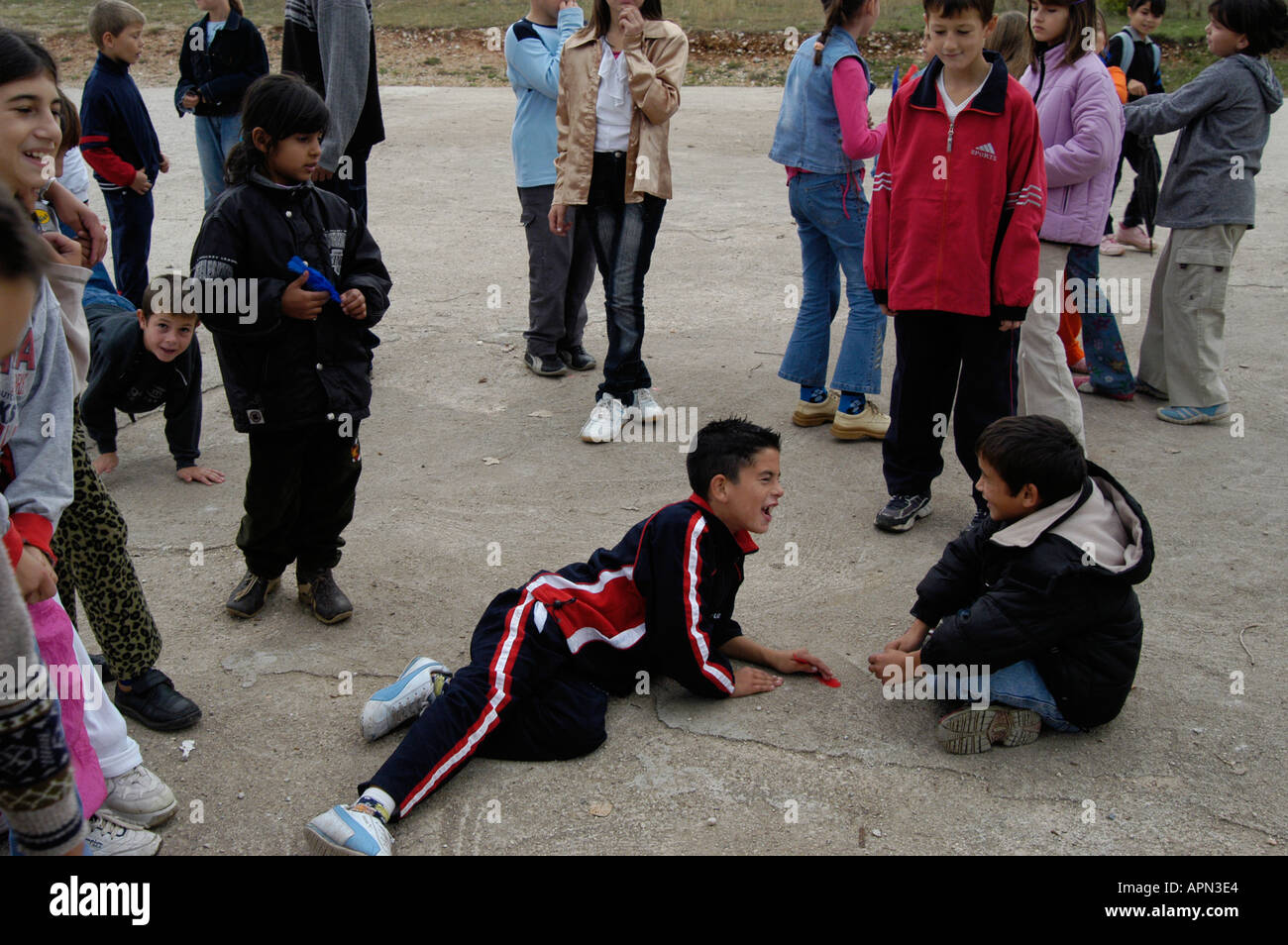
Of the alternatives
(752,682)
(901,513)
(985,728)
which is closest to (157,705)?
(752,682)

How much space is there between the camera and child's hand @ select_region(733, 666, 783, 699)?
3.40 m

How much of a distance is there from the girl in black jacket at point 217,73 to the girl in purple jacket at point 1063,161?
4891 millimetres

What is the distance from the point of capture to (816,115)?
5.06m

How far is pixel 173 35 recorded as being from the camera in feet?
66.2

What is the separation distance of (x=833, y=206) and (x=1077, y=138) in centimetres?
105

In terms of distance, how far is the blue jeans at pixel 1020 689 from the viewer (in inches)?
125

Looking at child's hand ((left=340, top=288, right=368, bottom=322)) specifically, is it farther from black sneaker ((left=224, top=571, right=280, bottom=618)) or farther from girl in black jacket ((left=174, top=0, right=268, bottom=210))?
girl in black jacket ((left=174, top=0, right=268, bottom=210))

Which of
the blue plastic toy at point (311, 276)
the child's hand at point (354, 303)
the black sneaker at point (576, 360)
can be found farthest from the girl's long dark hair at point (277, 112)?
the black sneaker at point (576, 360)

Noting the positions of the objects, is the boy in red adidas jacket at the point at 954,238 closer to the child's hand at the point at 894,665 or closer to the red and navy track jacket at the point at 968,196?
the red and navy track jacket at the point at 968,196

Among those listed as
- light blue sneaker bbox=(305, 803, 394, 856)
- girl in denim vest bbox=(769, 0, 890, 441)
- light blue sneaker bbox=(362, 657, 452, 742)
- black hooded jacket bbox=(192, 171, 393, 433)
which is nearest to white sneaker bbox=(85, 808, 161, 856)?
light blue sneaker bbox=(305, 803, 394, 856)

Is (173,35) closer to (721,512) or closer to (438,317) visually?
(438,317)

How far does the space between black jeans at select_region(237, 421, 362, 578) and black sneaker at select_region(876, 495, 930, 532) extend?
203 centimetres

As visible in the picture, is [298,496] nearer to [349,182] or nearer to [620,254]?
[620,254]
